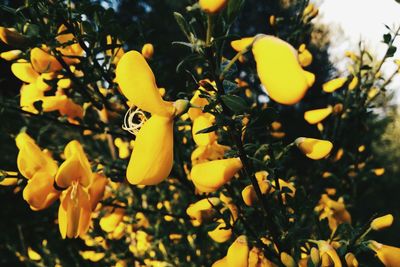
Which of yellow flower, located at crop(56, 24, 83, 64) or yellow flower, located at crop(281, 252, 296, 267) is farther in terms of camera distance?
yellow flower, located at crop(56, 24, 83, 64)

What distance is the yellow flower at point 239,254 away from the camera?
2.55 ft

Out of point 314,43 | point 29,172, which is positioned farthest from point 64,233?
point 314,43

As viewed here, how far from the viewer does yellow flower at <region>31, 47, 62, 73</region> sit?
3.57 ft

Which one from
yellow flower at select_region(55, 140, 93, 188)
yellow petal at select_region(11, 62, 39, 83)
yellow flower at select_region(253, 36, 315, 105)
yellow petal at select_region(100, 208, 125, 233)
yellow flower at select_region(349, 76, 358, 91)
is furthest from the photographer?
yellow flower at select_region(349, 76, 358, 91)

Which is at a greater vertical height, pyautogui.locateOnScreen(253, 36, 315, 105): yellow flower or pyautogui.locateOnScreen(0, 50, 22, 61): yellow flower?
pyautogui.locateOnScreen(253, 36, 315, 105): yellow flower

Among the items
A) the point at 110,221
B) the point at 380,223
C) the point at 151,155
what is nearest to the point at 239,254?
the point at 151,155

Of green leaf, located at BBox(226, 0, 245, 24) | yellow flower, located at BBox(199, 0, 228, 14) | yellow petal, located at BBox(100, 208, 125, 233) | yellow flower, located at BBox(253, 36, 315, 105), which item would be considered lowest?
yellow petal, located at BBox(100, 208, 125, 233)

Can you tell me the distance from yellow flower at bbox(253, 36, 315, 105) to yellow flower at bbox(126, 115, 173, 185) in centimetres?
20

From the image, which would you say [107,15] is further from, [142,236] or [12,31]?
[142,236]

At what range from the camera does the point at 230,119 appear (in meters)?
0.66

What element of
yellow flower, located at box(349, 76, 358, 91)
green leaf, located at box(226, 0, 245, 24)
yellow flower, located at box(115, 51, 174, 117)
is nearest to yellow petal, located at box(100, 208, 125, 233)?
yellow flower, located at box(115, 51, 174, 117)

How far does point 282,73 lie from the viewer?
0.51 meters

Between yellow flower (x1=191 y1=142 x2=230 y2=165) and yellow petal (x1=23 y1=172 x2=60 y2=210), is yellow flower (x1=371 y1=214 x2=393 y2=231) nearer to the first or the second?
yellow flower (x1=191 y1=142 x2=230 y2=165)

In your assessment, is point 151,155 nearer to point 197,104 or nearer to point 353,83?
point 197,104
